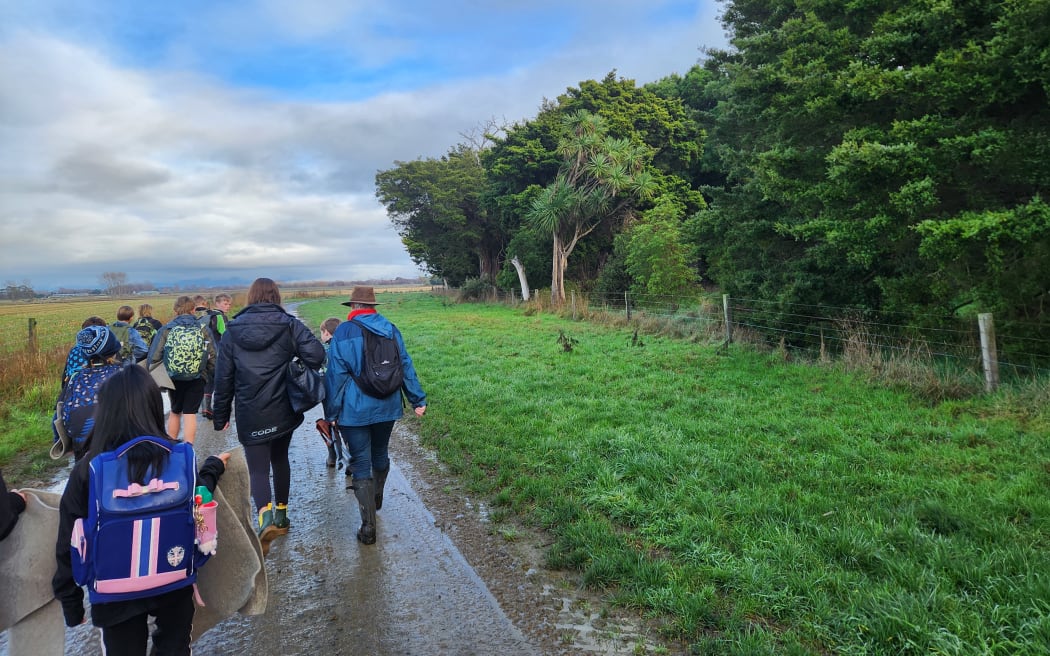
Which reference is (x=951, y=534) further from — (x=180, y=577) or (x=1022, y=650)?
(x=180, y=577)

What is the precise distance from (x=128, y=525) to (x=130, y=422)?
0.40 meters

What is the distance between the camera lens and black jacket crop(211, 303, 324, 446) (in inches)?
159

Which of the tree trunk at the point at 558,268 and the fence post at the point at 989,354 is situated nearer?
the fence post at the point at 989,354

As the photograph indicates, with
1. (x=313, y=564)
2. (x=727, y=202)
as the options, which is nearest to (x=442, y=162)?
(x=727, y=202)

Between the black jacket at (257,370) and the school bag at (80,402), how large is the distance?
Result: 27.7 inches

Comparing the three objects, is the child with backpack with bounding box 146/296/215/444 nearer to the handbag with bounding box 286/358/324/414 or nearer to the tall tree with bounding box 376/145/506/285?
the handbag with bounding box 286/358/324/414

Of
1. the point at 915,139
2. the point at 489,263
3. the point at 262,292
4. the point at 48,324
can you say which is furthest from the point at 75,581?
the point at 489,263

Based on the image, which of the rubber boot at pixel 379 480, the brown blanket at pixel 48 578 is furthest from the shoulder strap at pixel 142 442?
the rubber boot at pixel 379 480

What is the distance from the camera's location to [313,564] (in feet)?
12.9

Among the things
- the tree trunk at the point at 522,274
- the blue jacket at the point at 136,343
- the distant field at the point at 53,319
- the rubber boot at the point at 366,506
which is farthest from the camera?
the tree trunk at the point at 522,274

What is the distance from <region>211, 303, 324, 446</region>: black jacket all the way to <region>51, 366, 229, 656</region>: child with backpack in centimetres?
182

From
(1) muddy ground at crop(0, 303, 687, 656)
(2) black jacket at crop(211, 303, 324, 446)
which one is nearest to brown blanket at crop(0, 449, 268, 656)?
(1) muddy ground at crop(0, 303, 687, 656)

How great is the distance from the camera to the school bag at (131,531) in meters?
2.00

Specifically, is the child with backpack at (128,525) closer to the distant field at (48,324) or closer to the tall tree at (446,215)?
the distant field at (48,324)
